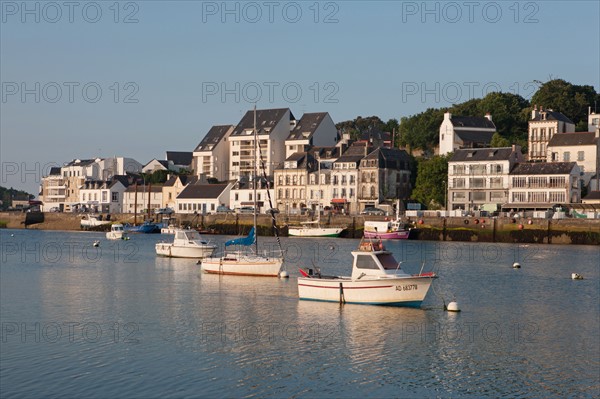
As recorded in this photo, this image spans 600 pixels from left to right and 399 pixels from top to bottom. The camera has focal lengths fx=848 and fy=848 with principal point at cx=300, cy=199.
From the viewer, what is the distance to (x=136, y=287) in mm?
51625

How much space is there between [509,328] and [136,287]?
2401cm

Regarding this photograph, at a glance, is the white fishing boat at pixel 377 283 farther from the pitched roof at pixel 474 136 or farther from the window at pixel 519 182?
the pitched roof at pixel 474 136

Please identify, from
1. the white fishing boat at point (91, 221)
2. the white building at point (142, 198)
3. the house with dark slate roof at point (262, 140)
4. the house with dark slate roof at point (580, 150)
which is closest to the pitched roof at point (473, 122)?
the house with dark slate roof at point (580, 150)

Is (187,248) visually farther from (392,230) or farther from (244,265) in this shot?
(392,230)

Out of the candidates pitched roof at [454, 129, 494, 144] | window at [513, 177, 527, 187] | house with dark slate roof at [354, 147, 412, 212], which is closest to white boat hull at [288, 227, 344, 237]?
house with dark slate roof at [354, 147, 412, 212]

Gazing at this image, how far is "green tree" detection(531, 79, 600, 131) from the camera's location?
447 feet

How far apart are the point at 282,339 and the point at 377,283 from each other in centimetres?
793

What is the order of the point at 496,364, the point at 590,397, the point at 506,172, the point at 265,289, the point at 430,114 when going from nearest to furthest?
1. the point at 590,397
2. the point at 496,364
3. the point at 265,289
4. the point at 506,172
5. the point at 430,114

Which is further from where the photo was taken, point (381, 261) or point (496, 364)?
point (381, 261)

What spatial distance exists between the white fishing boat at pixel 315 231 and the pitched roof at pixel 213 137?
49.1 meters

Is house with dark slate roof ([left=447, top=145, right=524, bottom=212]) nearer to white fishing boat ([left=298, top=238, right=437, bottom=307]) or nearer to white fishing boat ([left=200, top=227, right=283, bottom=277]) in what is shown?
white fishing boat ([left=200, top=227, right=283, bottom=277])

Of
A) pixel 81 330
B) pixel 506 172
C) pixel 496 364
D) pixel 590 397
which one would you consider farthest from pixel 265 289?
pixel 506 172

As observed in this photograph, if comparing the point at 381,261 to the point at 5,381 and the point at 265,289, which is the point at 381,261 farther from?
the point at 5,381

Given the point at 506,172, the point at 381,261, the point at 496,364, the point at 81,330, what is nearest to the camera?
the point at 496,364
